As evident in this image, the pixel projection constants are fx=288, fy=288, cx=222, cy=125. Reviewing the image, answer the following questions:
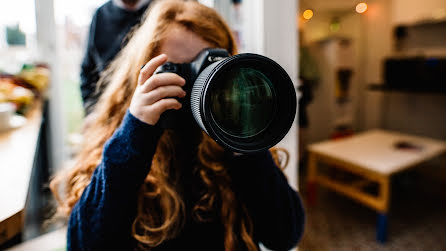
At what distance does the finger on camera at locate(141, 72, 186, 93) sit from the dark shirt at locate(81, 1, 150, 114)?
51 cm

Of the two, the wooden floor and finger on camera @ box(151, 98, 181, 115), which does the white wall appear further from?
finger on camera @ box(151, 98, 181, 115)

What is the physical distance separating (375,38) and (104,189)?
3.56m

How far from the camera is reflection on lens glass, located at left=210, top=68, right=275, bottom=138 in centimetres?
36

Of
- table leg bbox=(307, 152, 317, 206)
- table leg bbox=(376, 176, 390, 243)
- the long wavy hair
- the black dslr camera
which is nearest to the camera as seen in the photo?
the black dslr camera

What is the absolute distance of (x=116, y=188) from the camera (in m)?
0.44

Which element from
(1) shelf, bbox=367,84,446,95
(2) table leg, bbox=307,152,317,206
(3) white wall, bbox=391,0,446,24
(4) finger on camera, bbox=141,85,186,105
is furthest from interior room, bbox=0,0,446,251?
(3) white wall, bbox=391,0,446,24

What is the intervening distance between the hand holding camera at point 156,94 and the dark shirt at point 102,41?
0.50 m

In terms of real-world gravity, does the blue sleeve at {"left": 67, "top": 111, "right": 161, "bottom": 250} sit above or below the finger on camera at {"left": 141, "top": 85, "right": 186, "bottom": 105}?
below

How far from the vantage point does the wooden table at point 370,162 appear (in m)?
1.74

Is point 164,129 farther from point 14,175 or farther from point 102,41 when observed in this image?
point 102,41

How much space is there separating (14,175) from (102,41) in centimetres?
59

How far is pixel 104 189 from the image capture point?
0.44m

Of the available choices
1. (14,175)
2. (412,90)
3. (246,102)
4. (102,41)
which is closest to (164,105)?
(246,102)

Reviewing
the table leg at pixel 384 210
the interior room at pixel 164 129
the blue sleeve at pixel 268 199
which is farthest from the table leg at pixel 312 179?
the blue sleeve at pixel 268 199
